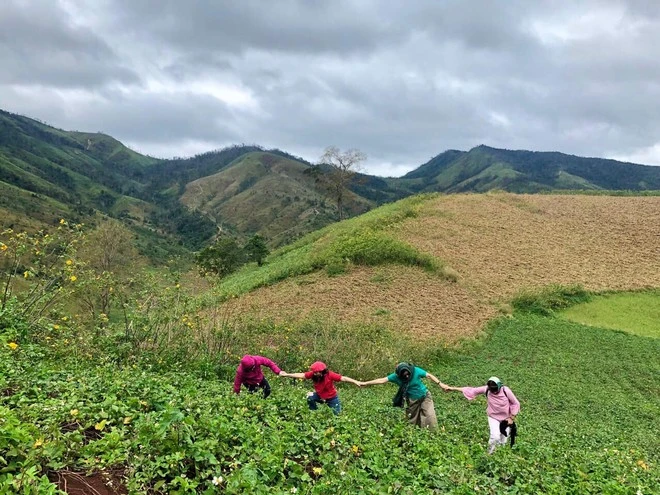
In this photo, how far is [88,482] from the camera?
417cm

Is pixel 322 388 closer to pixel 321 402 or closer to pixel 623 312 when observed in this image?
pixel 321 402

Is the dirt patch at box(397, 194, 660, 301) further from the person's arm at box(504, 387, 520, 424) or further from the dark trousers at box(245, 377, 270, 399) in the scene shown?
the dark trousers at box(245, 377, 270, 399)

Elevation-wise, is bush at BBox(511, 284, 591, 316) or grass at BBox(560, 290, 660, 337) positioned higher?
bush at BBox(511, 284, 591, 316)

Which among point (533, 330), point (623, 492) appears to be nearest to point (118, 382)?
point (623, 492)

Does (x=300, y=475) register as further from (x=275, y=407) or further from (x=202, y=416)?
(x=275, y=407)

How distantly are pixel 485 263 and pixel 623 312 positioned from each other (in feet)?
29.3

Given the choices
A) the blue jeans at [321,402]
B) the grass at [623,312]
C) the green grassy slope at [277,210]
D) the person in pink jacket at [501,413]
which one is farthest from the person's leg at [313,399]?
the green grassy slope at [277,210]

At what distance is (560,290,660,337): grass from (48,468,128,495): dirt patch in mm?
25531

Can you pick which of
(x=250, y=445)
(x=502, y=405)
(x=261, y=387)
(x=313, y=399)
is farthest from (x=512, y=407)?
(x=250, y=445)

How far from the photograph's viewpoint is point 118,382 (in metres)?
6.29

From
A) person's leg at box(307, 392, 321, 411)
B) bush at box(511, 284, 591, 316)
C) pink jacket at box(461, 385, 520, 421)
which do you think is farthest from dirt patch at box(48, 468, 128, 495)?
bush at box(511, 284, 591, 316)

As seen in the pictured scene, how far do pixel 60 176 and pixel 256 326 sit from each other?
618 feet

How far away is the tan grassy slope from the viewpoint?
2450cm

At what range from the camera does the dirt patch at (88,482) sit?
4059 mm
